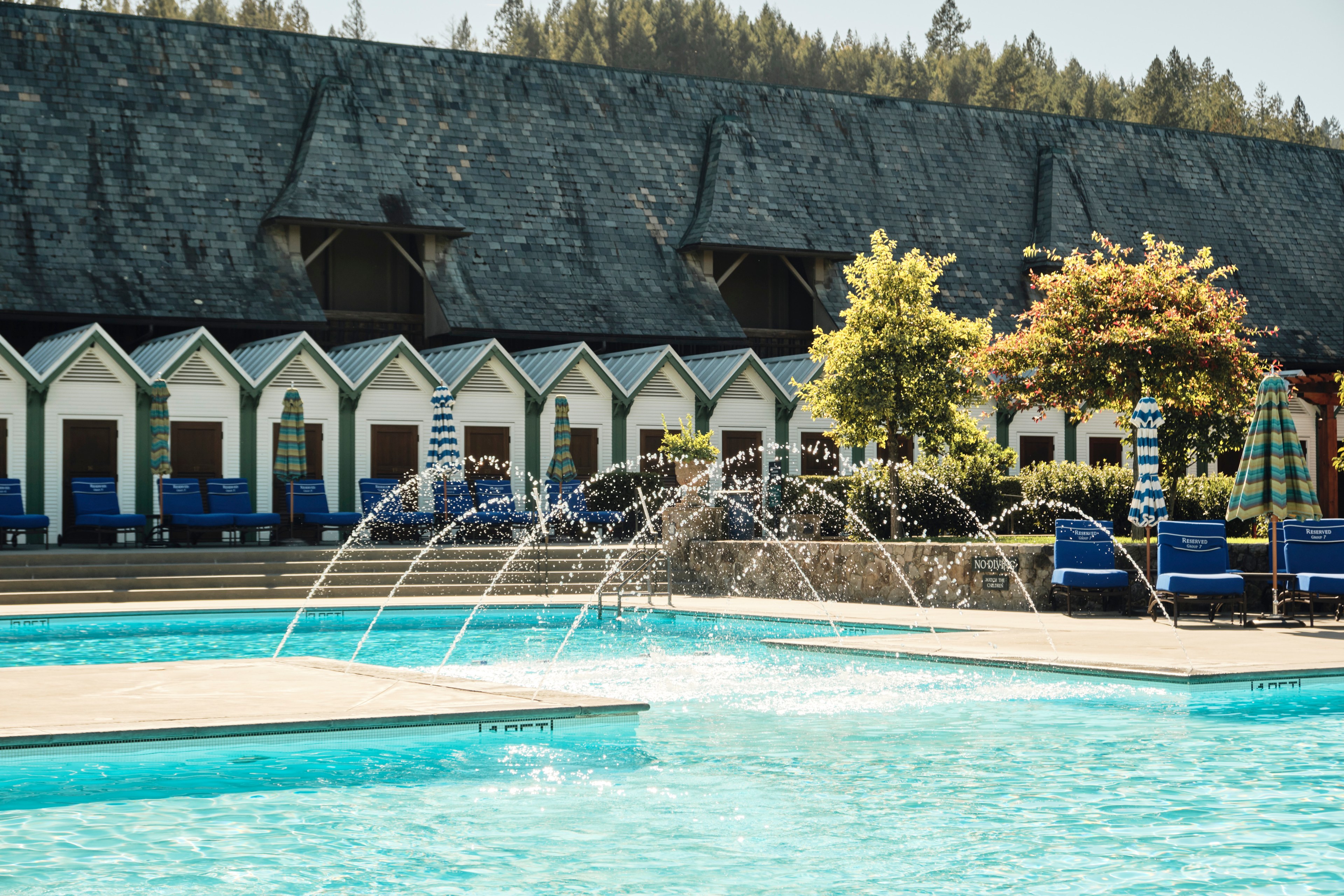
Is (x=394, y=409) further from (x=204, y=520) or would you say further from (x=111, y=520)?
(x=111, y=520)

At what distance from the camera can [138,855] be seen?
23.5 feet

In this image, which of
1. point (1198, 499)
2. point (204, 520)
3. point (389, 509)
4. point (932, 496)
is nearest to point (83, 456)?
point (204, 520)

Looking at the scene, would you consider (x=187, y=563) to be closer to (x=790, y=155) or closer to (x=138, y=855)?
(x=138, y=855)

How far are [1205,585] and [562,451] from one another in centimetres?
1435

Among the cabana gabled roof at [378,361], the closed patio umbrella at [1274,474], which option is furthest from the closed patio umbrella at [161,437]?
the closed patio umbrella at [1274,474]

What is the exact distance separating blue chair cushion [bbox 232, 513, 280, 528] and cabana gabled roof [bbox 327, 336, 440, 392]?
3.65 m

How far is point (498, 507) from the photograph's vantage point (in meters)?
28.5

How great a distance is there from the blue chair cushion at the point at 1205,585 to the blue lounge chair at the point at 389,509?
1456cm

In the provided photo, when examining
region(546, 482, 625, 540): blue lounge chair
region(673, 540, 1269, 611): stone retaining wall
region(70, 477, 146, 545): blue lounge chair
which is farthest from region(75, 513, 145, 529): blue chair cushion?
region(673, 540, 1269, 611): stone retaining wall

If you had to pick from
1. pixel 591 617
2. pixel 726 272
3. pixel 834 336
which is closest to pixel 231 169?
pixel 726 272

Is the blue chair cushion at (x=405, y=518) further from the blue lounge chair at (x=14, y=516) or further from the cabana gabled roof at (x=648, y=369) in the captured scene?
the blue lounge chair at (x=14, y=516)

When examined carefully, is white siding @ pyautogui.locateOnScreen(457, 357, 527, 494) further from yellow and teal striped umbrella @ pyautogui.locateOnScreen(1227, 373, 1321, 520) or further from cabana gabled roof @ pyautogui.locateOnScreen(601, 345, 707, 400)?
yellow and teal striped umbrella @ pyautogui.locateOnScreen(1227, 373, 1321, 520)

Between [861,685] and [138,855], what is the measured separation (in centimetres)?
670

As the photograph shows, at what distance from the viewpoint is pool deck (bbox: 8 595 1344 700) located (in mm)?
12188
